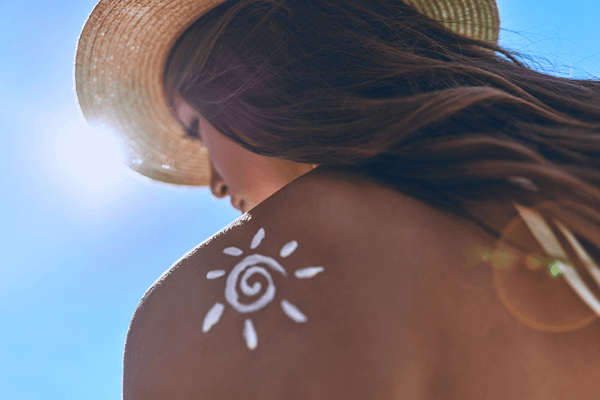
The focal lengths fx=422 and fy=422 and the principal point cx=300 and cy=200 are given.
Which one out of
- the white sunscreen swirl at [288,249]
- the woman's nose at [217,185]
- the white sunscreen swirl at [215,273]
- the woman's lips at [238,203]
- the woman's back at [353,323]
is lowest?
the woman's back at [353,323]

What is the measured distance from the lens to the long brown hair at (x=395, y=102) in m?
0.87

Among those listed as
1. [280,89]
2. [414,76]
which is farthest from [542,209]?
[280,89]

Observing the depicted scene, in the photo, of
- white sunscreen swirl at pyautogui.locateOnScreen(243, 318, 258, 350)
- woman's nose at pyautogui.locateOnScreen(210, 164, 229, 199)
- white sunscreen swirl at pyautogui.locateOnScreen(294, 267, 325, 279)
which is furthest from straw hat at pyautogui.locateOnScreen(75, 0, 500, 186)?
white sunscreen swirl at pyautogui.locateOnScreen(243, 318, 258, 350)

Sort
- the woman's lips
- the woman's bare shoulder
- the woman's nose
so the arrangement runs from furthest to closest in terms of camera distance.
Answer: the woman's nose → the woman's lips → the woman's bare shoulder

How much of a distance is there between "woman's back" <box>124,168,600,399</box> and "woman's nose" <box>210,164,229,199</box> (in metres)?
0.98

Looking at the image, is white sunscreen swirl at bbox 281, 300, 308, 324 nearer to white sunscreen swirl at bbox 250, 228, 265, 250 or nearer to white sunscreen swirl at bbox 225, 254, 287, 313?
white sunscreen swirl at bbox 225, 254, 287, 313

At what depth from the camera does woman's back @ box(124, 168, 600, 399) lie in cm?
72

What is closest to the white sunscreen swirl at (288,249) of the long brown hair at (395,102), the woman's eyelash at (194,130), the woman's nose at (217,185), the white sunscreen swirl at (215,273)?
the white sunscreen swirl at (215,273)

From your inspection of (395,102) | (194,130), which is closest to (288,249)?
(395,102)

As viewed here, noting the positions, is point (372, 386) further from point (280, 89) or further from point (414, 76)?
point (280, 89)

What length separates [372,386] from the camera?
702 mm

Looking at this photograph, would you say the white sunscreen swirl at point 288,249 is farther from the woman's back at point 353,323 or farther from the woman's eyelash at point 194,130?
the woman's eyelash at point 194,130

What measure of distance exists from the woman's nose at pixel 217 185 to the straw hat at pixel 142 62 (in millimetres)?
652

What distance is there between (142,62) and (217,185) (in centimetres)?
76
